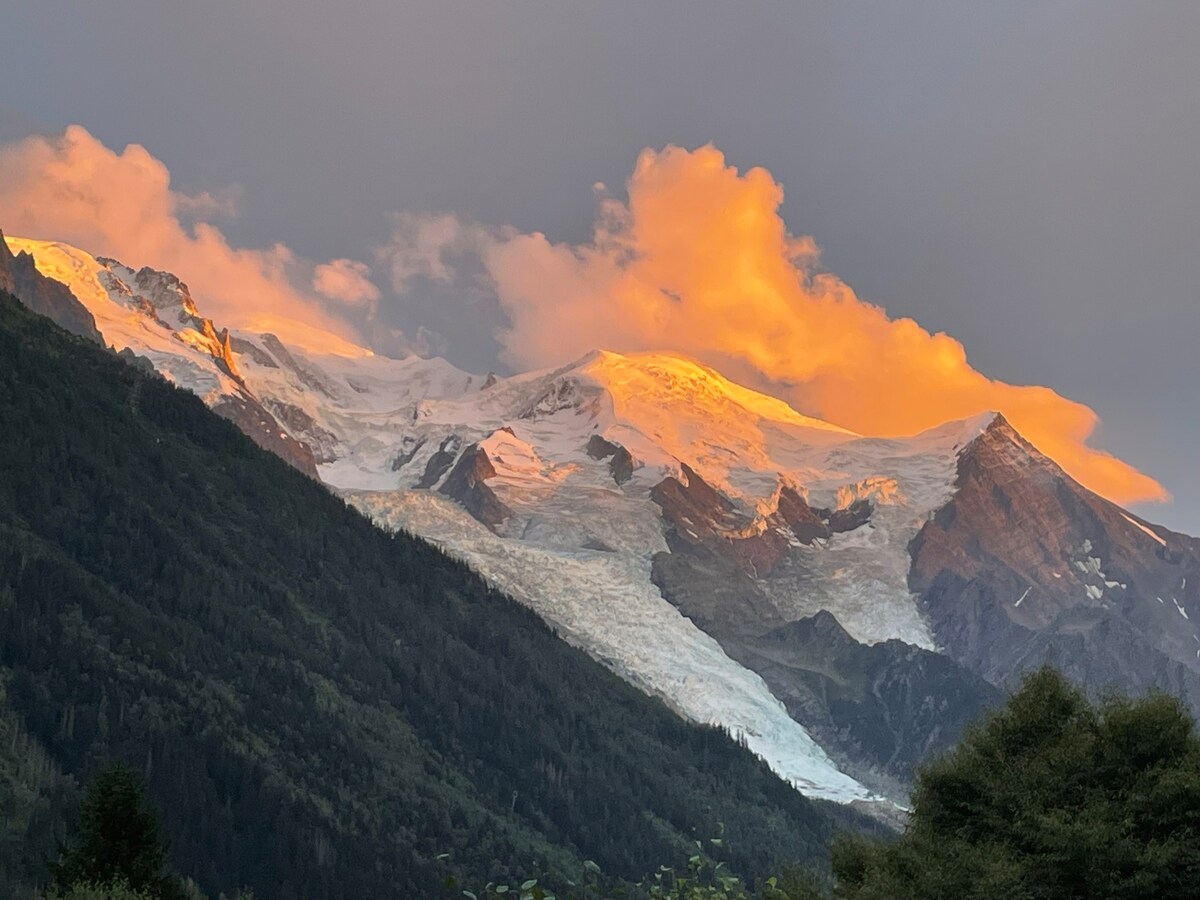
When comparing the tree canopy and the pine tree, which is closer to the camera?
the tree canopy

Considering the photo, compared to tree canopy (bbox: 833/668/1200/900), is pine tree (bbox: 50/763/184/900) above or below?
below

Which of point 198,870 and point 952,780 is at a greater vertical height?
point 952,780

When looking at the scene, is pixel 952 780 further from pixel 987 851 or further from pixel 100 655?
pixel 100 655

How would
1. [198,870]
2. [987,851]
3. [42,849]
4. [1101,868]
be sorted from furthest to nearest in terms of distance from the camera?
[198,870] < [42,849] < [987,851] < [1101,868]

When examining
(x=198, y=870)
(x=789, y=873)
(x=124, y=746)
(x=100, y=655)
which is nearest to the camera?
(x=789, y=873)

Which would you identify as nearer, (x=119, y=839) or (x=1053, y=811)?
(x=1053, y=811)

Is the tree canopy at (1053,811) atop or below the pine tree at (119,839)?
atop

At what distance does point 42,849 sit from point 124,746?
32.8 meters

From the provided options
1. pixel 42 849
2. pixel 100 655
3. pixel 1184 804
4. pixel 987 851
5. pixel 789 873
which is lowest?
pixel 42 849

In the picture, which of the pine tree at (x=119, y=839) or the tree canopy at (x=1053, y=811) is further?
the pine tree at (x=119, y=839)

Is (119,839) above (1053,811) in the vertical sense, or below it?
below

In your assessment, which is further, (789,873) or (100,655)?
(100,655)

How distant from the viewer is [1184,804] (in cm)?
5959

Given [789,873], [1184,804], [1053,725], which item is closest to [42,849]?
[789,873]
